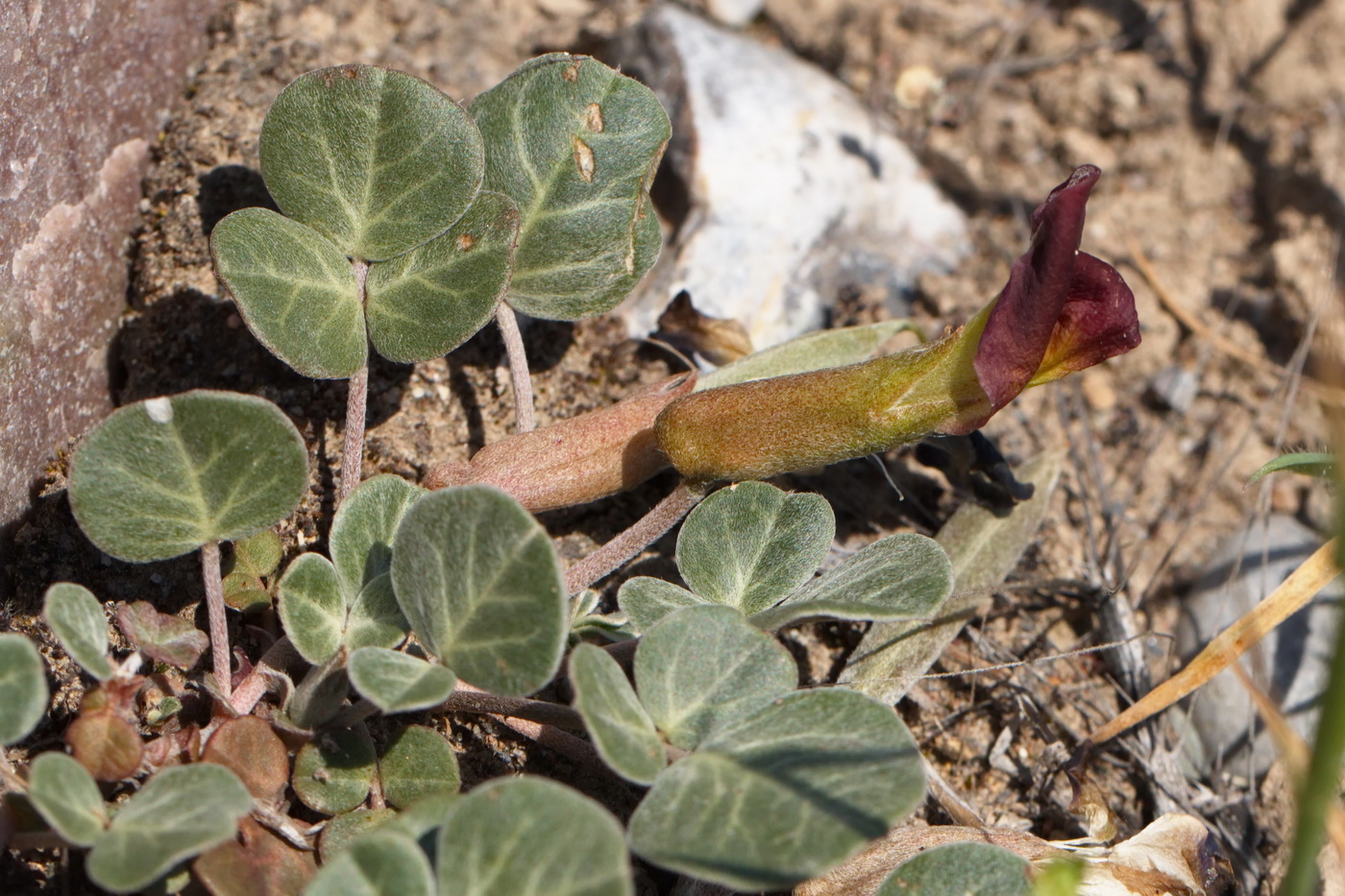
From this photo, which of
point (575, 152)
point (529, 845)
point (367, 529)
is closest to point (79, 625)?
point (367, 529)

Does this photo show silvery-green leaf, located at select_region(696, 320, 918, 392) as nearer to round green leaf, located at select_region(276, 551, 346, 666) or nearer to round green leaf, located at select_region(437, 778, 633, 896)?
round green leaf, located at select_region(276, 551, 346, 666)

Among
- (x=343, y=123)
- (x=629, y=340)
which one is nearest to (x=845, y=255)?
(x=629, y=340)

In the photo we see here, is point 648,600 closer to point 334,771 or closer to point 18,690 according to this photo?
point 334,771

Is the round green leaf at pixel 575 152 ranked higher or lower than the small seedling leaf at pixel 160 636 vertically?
higher

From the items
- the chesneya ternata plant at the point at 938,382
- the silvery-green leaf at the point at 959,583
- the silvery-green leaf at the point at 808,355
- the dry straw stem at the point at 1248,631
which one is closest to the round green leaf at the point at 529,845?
the chesneya ternata plant at the point at 938,382

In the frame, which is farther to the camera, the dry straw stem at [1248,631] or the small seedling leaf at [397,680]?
the dry straw stem at [1248,631]

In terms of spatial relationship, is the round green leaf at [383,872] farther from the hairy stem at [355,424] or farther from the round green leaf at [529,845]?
the hairy stem at [355,424]
